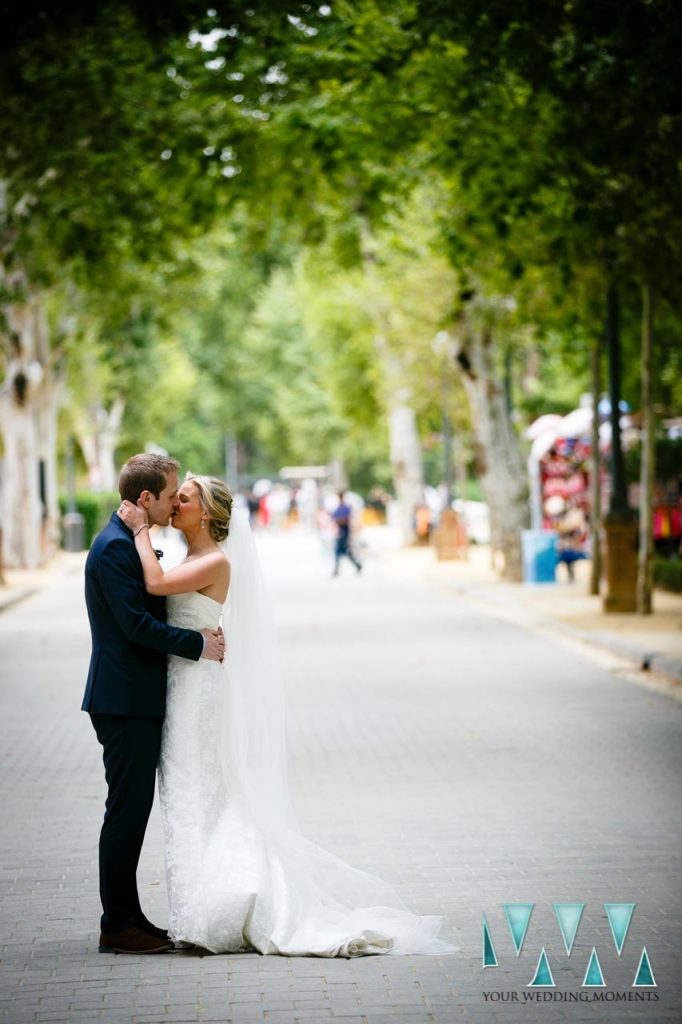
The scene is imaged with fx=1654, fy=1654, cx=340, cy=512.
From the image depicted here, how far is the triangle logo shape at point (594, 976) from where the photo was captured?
560cm

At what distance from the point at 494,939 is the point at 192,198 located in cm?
1795

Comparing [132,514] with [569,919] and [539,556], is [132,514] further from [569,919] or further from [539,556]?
[539,556]

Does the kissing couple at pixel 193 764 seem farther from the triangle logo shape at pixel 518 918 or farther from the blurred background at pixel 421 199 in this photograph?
the blurred background at pixel 421 199

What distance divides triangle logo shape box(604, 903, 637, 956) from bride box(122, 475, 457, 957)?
599 millimetres

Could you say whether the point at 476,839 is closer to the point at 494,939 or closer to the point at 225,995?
the point at 494,939

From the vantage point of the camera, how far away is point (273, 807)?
6.41 metres

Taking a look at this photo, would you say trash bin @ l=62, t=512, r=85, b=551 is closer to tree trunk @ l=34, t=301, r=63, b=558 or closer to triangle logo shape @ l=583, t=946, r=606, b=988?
tree trunk @ l=34, t=301, r=63, b=558

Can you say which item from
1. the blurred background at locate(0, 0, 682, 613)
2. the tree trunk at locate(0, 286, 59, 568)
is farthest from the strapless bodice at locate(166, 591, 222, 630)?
the tree trunk at locate(0, 286, 59, 568)

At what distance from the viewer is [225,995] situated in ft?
18.2

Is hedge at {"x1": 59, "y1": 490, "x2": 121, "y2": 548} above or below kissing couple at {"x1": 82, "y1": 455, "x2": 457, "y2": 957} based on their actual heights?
below

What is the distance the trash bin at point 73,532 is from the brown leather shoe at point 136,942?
42.9m

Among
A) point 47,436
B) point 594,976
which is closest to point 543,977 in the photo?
point 594,976

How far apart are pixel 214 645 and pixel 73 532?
43.2 meters

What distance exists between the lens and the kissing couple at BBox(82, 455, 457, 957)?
6102 mm
